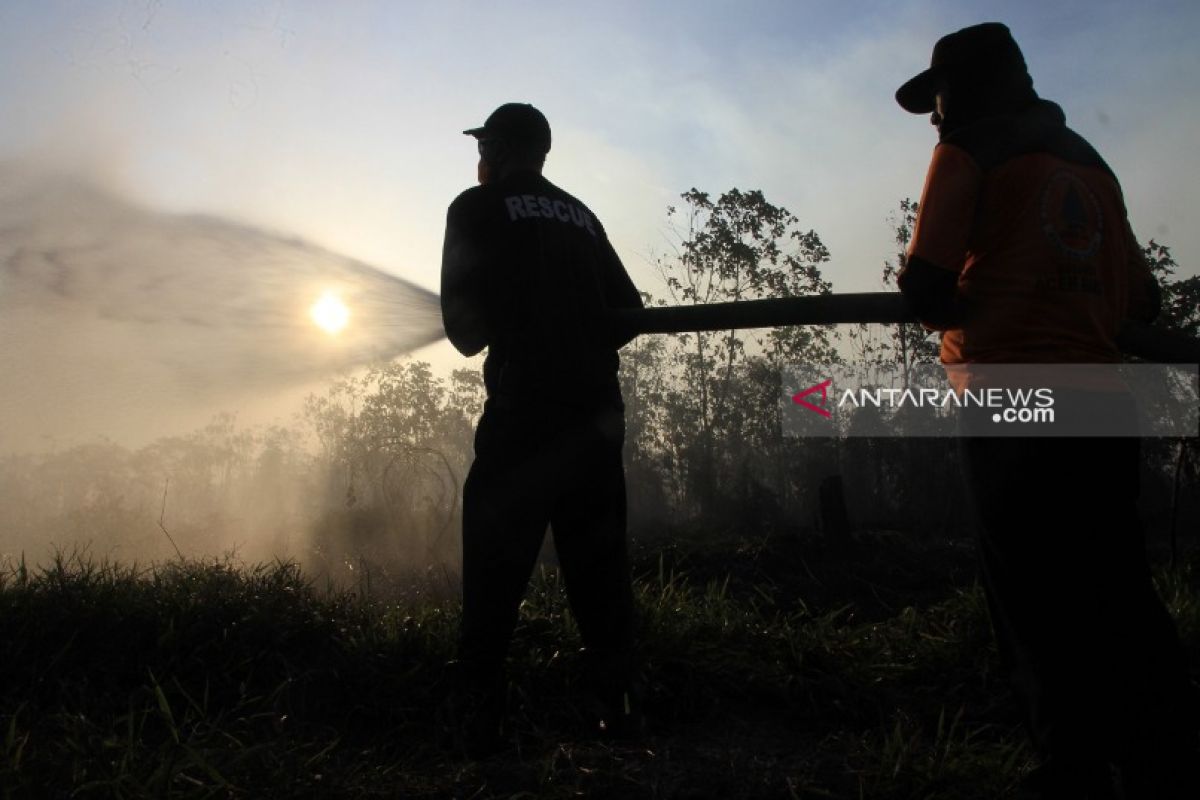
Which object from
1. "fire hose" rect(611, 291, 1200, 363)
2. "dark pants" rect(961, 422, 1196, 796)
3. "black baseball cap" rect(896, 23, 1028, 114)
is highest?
"black baseball cap" rect(896, 23, 1028, 114)

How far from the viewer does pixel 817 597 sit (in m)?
5.76

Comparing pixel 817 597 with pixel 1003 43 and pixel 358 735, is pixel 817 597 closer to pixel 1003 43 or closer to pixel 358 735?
pixel 358 735

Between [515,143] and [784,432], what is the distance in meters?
24.5

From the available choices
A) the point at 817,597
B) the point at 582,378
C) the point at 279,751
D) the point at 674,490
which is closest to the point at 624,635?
the point at 582,378

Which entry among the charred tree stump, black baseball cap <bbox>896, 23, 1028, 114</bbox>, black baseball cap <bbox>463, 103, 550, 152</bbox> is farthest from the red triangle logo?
black baseball cap <bbox>896, 23, 1028, 114</bbox>

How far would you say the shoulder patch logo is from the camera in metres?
2.20

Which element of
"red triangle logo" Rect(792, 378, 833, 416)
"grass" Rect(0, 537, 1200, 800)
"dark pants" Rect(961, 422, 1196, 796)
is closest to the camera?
"dark pants" Rect(961, 422, 1196, 796)

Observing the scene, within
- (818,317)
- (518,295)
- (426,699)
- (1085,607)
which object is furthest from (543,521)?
(1085,607)

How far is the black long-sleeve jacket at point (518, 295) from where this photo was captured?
119 inches

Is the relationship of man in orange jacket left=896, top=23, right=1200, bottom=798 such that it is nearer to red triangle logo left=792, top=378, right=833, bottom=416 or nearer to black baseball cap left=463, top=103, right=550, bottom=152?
black baseball cap left=463, top=103, right=550, bottom=152

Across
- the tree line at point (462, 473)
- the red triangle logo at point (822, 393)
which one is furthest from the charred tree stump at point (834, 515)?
the red triangle logo at point (822, 393)

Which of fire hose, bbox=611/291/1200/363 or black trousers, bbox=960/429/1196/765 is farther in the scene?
fire hose, bbox=611/291/1200/363

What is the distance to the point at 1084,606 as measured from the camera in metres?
2.09

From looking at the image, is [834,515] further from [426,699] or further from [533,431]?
[533,431]
